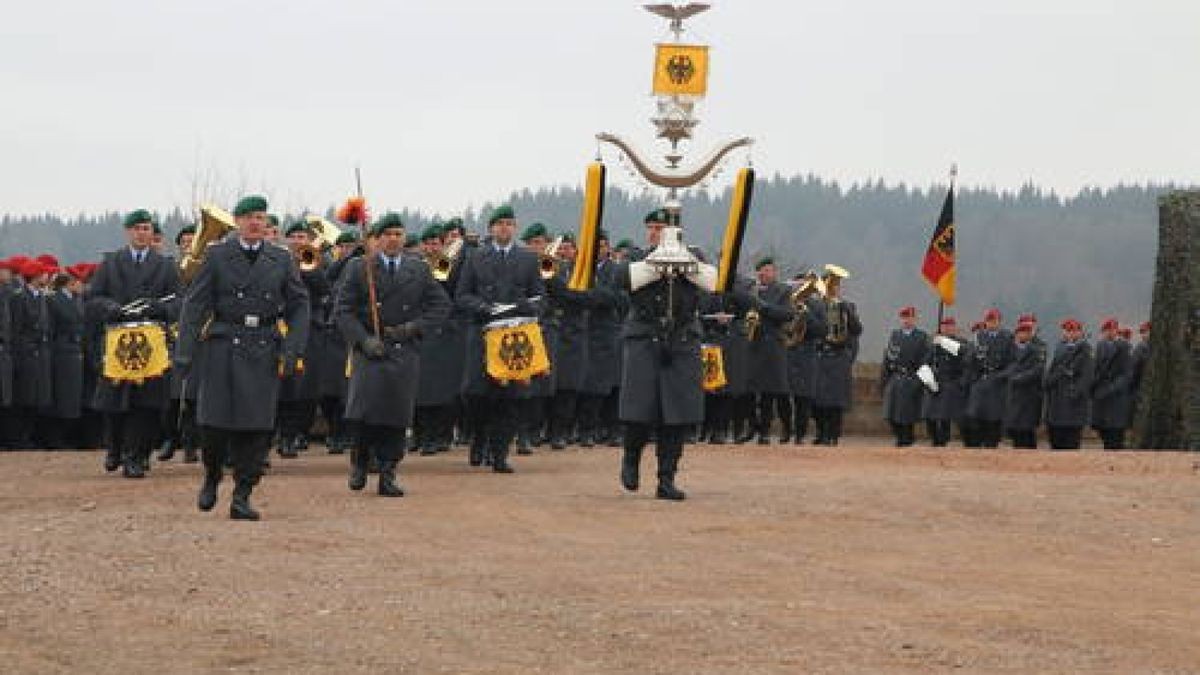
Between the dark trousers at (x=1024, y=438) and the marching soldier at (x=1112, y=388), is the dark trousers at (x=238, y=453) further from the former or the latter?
the dark trousers at (x=1024, y=438)

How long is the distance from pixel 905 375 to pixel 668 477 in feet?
43.2

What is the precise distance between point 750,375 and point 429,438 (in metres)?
5.08

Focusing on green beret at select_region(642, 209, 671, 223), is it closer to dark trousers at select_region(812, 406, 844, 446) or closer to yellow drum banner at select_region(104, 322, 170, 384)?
yellow drum banner at select_region(104, 322, 170, 384)

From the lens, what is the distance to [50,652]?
9789 millimetres

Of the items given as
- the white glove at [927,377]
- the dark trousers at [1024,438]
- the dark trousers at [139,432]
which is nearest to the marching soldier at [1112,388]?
the dark trousers at [1024,438]

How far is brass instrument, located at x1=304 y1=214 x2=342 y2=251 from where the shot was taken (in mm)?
21953

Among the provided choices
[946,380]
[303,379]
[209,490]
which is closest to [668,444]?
[209,490]

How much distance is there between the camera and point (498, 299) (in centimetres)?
1961

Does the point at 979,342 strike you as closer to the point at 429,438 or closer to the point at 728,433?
the point at 728,433

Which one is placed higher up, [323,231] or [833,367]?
[323,231]

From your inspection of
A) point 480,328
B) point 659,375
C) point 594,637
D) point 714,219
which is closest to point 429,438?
point 480,328

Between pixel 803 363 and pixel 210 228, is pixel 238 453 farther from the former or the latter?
pixel 803 363

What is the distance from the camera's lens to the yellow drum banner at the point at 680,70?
1817 centimetres

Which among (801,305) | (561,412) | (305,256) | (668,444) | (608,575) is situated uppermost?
(801,305)
